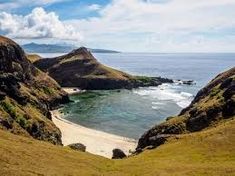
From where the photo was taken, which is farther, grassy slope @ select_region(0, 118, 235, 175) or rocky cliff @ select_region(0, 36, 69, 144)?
rocky cliff @ select_region(0, 36, 69, 144)

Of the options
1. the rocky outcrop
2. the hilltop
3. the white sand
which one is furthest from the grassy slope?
the white sand

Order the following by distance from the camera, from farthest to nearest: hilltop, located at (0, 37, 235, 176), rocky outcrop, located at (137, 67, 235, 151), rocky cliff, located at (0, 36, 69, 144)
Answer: rocky cliff, located at (0, 36, 69, 144), rocky outcrop, located at (137, 67, 235, 151), hilltop, located at (0, 37, 235, 176)

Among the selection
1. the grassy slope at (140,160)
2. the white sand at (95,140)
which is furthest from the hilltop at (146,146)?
the white sand at (95,140)

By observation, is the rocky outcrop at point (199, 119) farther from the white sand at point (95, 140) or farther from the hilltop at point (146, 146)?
the white sand at point (95, 140)

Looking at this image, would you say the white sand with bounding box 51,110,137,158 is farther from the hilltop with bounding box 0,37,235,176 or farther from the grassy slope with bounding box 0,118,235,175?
the grassy slope with bounding box 0,118,235,175

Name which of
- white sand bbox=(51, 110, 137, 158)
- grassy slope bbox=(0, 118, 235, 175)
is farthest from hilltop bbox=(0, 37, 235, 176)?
white sand bbox=(51, 110, 137, 158)

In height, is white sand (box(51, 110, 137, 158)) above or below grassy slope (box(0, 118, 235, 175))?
below

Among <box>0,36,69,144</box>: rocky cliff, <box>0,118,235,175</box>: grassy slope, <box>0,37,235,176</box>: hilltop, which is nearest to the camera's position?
<box>0,118,235,175</box>: grassy slope

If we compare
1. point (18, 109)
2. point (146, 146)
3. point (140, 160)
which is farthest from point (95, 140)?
point (140, 160)

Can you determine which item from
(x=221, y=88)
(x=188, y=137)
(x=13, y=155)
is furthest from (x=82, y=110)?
(x=13, y=155)
